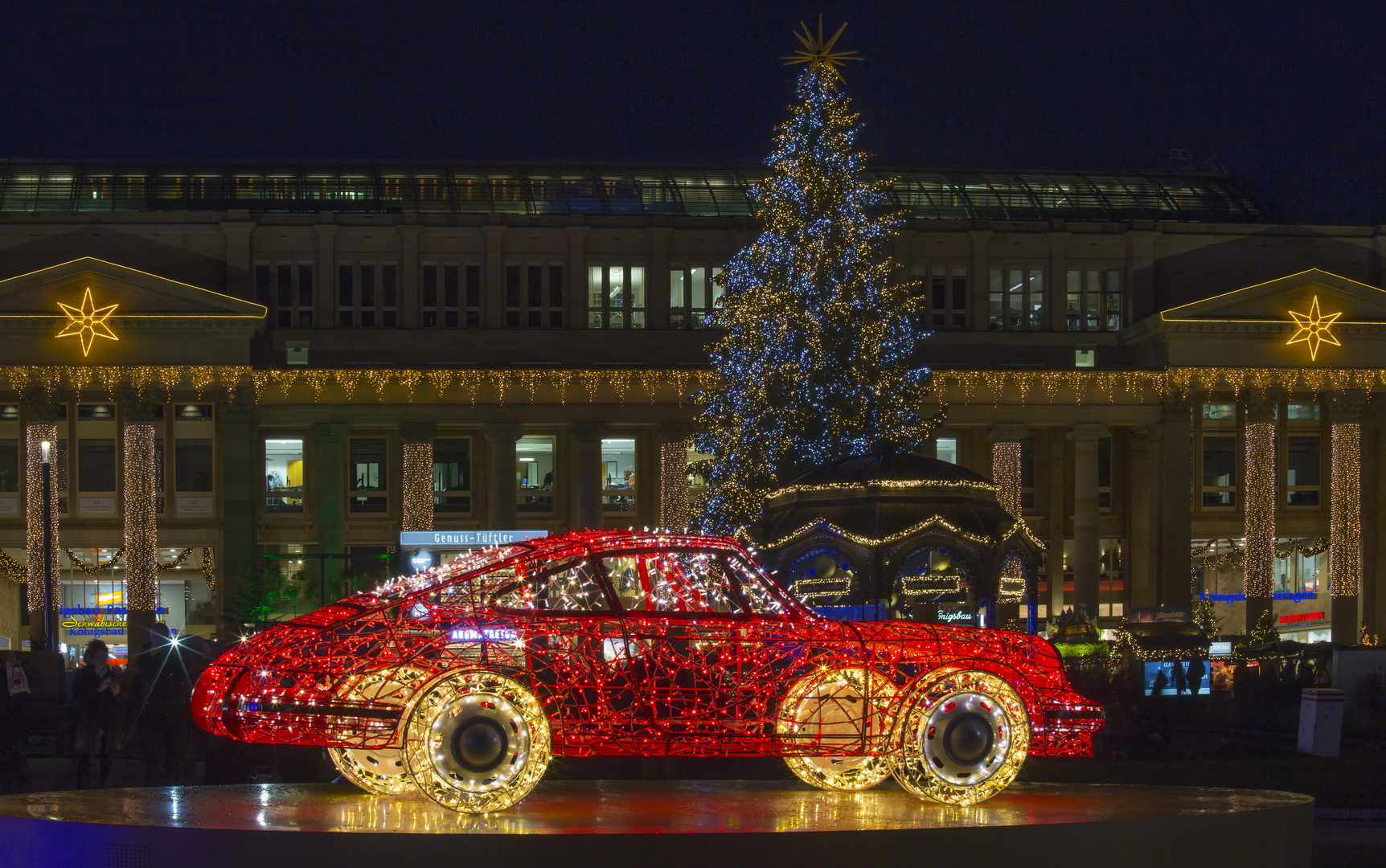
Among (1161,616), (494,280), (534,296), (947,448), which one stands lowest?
(1161,616)

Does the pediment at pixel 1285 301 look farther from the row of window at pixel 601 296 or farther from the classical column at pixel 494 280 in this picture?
the classical column at pixel 494 280

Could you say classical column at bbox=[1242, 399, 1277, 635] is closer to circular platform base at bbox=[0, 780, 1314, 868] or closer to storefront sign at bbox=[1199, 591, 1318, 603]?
storefront sign at bbox=[1199, 591, 1318, 603]

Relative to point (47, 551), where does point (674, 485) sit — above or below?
above

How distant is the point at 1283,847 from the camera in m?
9.99

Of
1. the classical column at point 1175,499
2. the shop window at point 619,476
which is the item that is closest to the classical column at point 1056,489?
the classical column at point 1175,499

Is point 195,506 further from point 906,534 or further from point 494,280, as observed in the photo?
point 906,534

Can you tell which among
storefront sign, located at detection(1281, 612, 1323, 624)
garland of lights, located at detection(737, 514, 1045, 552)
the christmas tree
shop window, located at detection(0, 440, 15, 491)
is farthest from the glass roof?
garland of lights, located at detection(737, 514, 1045, 552)

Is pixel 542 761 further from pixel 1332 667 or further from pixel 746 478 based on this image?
pixel 746 478

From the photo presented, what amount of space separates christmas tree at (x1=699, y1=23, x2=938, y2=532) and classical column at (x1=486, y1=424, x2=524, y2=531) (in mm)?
17136

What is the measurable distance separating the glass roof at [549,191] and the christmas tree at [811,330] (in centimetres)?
2237

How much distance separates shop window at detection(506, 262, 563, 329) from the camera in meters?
63.2

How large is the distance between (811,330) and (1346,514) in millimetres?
31286

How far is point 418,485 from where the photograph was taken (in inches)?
2307

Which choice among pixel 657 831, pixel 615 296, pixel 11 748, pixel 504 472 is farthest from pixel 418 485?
pixel 657 831
